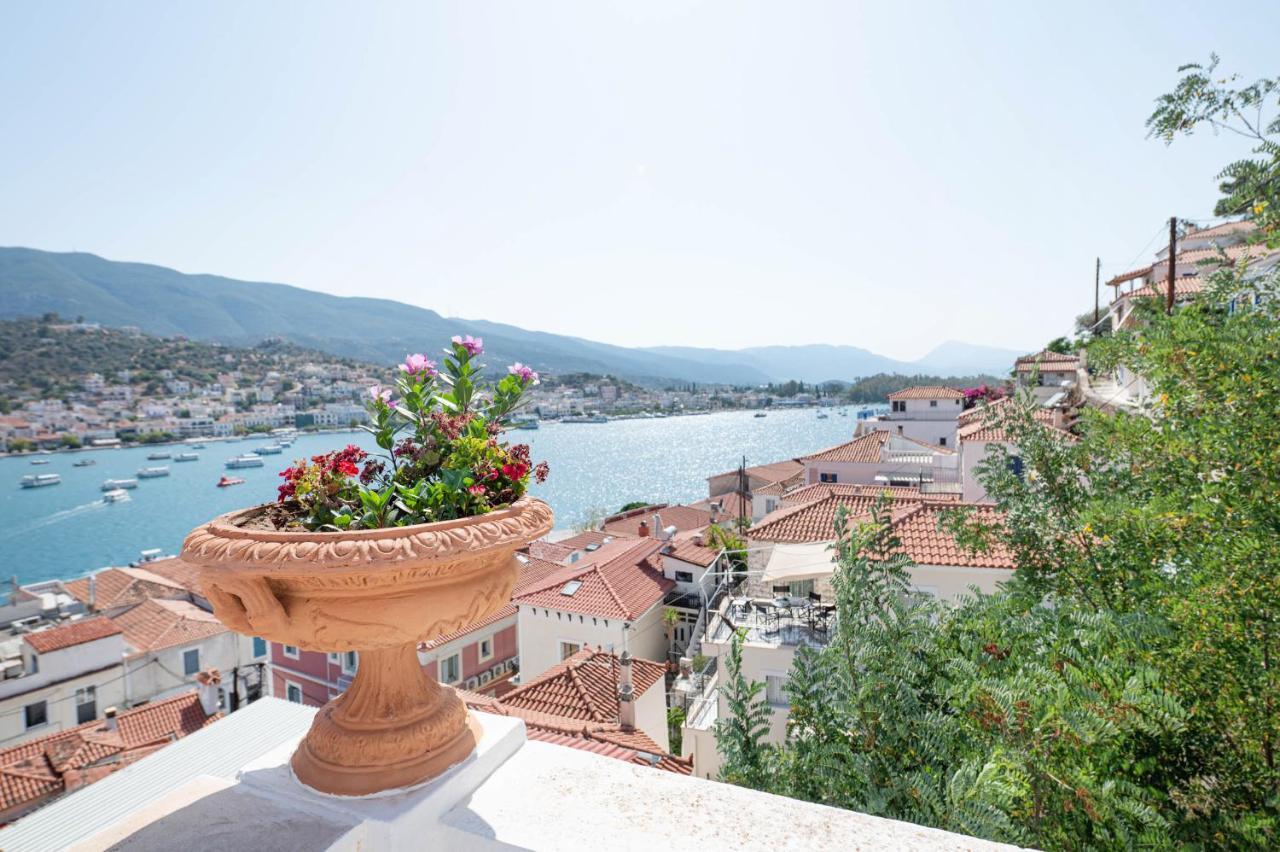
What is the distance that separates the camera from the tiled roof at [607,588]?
67.3ft

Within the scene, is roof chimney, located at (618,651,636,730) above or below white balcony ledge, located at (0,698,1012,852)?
below

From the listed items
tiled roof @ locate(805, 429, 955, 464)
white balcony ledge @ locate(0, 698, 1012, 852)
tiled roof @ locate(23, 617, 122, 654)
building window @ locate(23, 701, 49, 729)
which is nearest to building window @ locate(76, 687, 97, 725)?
building window @ locate(23, 701, 49, 729)

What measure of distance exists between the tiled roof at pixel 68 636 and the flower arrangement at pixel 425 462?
23.5 meters

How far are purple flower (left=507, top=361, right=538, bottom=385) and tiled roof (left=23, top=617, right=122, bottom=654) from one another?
23.8 meters

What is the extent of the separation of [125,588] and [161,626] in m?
8.49

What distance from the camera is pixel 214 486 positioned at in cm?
9388

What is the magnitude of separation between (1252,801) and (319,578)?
356 cm

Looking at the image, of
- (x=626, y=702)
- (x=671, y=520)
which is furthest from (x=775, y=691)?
(x=671, y=520)

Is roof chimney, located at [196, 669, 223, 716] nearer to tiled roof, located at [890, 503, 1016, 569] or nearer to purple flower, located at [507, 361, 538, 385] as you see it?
tiled roof, located at [890, 503, 1016, 569]

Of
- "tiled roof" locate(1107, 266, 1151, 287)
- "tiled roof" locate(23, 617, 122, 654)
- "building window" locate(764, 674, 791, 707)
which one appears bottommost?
"tiled roof" locate(23, 617, 122, 654)

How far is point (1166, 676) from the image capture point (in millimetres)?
2820

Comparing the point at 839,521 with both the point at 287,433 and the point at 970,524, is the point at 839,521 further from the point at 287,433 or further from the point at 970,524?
the point at 287,433

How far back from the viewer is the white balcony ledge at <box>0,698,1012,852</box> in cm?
145

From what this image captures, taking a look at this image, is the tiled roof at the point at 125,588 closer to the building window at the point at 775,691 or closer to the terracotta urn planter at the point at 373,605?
the building window at the point at 775,691
